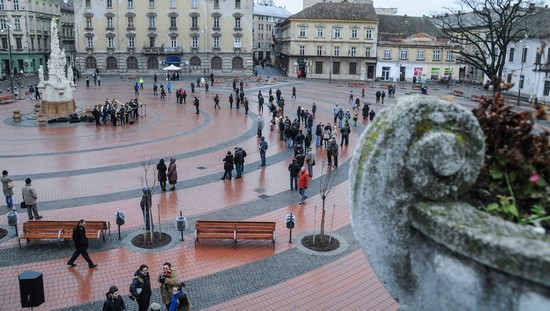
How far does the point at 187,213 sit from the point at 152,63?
63323 mm

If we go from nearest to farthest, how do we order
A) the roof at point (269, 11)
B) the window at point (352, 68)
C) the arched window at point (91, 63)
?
the window at point (352, 68)
the arched window at point (91, 63)
the roof at point (269, 11)

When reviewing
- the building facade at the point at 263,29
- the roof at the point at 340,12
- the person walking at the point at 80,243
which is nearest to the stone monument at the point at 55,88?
the person walking at the point at 80,243

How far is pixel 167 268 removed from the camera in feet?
30.4

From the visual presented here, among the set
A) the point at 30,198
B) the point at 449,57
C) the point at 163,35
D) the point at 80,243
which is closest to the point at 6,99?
the point at 30,198

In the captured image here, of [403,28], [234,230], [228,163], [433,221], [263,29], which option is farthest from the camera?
[263,29]

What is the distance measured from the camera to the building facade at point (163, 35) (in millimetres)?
71812

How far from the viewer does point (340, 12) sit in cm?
7162

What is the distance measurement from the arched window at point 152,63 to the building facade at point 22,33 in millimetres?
14499

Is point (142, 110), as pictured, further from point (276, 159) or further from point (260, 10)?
point (260, 10)

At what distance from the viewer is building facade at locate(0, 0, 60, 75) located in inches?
2844

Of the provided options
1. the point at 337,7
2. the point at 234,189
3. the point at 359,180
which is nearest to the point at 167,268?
the point at 359,180

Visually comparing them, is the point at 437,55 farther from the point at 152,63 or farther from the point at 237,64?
the point at 152,63

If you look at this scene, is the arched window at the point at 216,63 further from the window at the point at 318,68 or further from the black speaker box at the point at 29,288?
the black speaker box at the point at 29,288

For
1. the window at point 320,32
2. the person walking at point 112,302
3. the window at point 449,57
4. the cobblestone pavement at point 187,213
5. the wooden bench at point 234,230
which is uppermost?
the window at point 320,32
